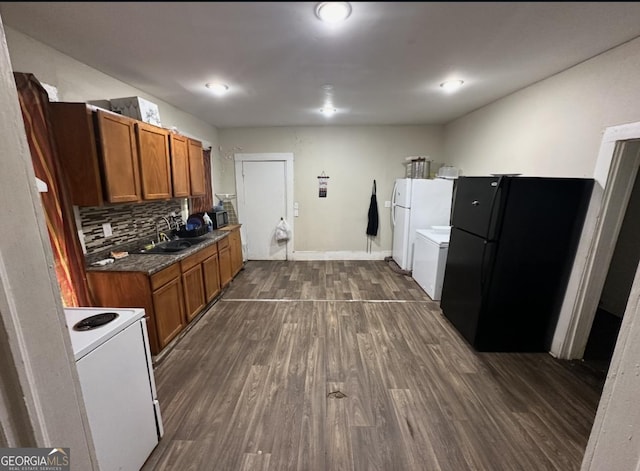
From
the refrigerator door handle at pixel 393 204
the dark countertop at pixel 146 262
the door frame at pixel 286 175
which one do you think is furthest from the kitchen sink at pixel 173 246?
the refrigerator door handle at pixel 393 204

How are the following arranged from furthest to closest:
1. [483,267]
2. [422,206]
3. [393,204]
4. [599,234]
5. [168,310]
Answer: [393,204] < [422,206] < [168,310] < [483,267] < [599,234]

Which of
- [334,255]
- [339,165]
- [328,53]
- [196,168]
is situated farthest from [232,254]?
[328,53]

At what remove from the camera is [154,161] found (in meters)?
2.40

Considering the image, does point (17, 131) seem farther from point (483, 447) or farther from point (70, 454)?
point (483, 447)

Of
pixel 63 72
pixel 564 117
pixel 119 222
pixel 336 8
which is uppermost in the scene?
pixel 63 72

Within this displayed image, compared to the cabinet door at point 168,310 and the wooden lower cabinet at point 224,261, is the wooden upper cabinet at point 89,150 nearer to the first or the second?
the cabinet door at point 168,310

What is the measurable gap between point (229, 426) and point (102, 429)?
71 centimetres

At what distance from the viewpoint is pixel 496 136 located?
9.86 ft

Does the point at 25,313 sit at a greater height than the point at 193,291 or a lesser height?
greater

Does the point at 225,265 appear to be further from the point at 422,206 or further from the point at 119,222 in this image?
the point at 422,206

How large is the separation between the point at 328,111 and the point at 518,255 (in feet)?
9.12

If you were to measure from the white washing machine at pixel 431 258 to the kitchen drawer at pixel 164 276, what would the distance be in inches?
115

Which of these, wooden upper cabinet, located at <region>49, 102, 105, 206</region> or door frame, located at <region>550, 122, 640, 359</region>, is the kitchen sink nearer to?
wooden upper cabinet, located at <region>49, 102, 105, 206</region>

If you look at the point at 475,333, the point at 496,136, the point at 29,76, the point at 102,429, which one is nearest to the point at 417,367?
the point at 475,333
